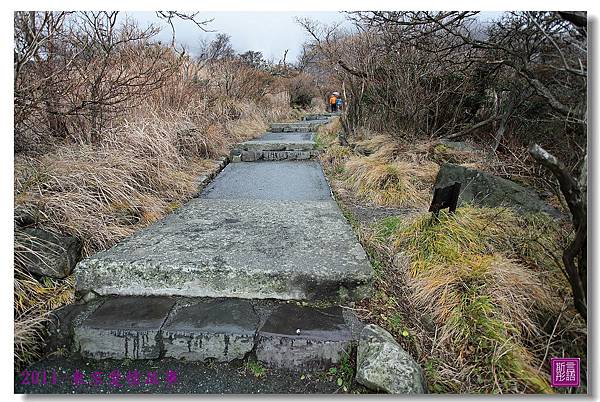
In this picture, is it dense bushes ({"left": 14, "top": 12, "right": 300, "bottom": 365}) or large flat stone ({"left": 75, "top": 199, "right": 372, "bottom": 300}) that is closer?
large flat stone ({"left": 75, "top": 199, "right": 372, "bottom": 300})

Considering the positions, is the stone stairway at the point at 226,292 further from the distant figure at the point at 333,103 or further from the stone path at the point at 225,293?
the distant figure at the point at 333,103

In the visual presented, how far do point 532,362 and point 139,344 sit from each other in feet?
4.50

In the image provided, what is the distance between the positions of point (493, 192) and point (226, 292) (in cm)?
206

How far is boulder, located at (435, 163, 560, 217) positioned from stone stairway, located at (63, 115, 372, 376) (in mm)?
1124

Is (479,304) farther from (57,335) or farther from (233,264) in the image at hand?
(57,335)

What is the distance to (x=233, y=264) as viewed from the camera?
1696mm

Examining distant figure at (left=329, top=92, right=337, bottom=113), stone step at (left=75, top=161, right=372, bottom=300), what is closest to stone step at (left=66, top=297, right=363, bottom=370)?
stone step at (left=75, top=161, right=372, bottom=300)

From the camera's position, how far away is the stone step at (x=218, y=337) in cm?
138

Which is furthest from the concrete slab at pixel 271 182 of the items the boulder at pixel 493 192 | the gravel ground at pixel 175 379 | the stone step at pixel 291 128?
the stone step at pixel 291 128

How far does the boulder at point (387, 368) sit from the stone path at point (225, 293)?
0.09m

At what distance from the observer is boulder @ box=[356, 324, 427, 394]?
1240 millimetres

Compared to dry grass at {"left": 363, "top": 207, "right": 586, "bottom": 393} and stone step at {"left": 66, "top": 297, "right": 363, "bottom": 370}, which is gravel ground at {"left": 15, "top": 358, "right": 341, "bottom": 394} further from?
dry grass at {"left": 363, "top": 207, "right": 586, "bottom": 393}

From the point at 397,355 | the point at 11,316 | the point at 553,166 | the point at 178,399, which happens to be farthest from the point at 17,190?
the point at 553,166

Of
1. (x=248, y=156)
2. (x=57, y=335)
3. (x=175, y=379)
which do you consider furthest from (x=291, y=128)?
(x=175, y=379)
